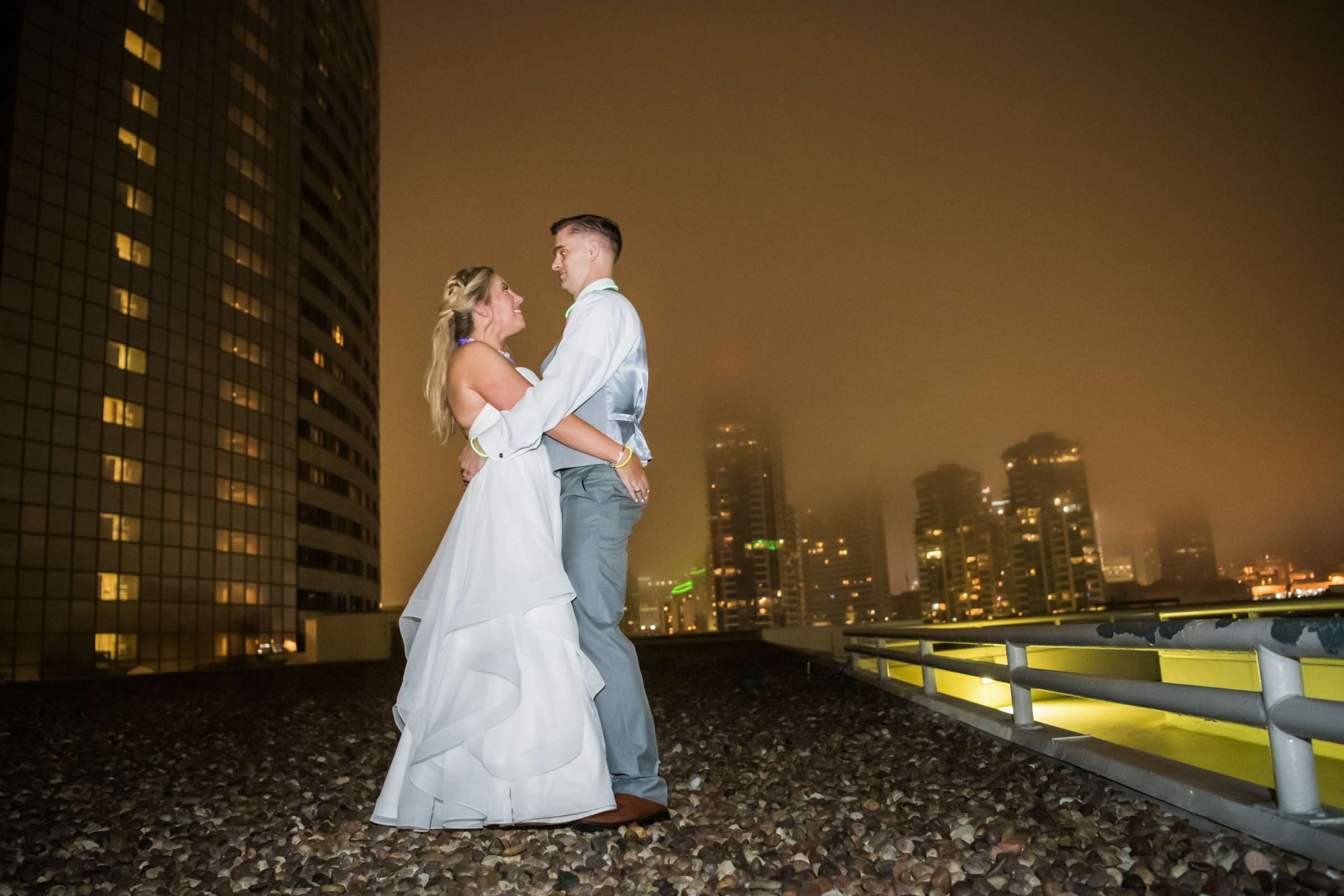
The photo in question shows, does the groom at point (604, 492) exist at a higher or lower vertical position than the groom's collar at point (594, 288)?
lower

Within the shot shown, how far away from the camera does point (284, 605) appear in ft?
173

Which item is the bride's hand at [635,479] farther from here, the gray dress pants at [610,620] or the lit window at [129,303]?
the lit window at [129,303]

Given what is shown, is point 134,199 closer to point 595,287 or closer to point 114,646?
point 114,646

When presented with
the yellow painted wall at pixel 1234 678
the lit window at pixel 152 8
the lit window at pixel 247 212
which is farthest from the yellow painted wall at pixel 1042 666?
the lit window at pixel 152 8

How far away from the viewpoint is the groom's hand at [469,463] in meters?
3.90

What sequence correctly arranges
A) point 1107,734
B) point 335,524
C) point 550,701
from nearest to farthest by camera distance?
point 550,701
point 1107,734
point 335,524

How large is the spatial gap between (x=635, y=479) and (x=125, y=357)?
4697cm

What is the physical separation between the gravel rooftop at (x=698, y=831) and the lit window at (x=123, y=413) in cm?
3987

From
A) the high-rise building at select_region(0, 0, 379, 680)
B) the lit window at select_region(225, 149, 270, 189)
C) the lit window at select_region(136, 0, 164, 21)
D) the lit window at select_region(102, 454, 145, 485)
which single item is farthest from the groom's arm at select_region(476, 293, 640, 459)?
the lit window at select_region(225, 149, 270, 189)

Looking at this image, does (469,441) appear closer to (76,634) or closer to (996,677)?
(996,677)

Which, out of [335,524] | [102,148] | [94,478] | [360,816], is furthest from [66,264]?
[360,816]

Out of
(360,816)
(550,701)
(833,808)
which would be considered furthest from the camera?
(360,816)

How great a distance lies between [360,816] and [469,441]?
1.85 metres

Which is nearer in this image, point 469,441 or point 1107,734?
point 469,441
